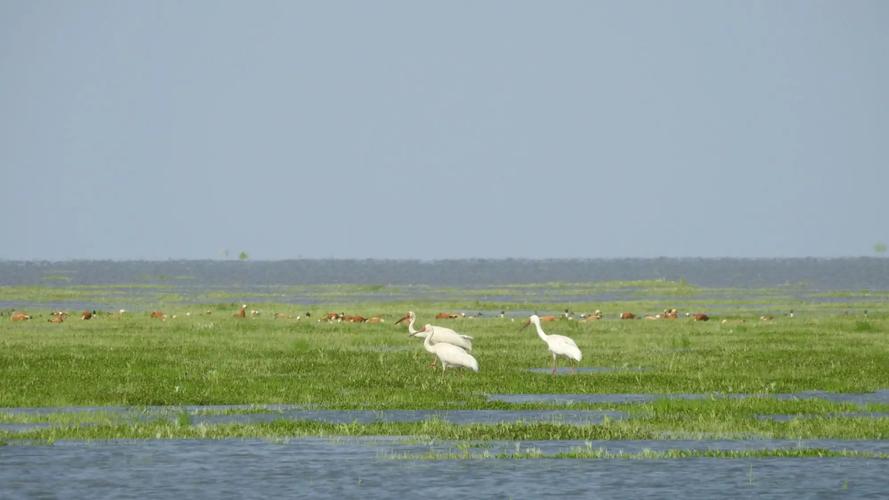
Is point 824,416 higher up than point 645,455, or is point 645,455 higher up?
point 824,416

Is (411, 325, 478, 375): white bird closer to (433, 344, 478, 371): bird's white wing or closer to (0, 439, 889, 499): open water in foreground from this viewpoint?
(433, 344, 478, 371): bird's white wing

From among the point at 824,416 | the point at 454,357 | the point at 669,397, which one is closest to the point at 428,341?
the point at 454,357

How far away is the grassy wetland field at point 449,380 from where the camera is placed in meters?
24.1

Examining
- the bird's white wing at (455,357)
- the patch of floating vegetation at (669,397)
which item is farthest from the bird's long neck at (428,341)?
the patch of floating vegetation at (669,397)

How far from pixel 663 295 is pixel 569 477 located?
81.5 metres

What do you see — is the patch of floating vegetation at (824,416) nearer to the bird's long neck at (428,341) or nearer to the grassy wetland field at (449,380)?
the grassy wetland field at (449,380)

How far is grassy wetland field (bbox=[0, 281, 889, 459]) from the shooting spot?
2411 centimetres

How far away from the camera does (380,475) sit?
2027 centimetres

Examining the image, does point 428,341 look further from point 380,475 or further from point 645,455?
point 380,475

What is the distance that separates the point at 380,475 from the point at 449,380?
11.3m

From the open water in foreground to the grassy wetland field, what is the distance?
814 millimetres

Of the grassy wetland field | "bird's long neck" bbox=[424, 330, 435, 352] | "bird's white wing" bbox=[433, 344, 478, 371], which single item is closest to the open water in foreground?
the grassy wetland field

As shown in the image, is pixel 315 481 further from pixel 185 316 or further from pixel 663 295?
pixel 663 295

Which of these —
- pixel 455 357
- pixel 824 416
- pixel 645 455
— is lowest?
pixel 645 455
